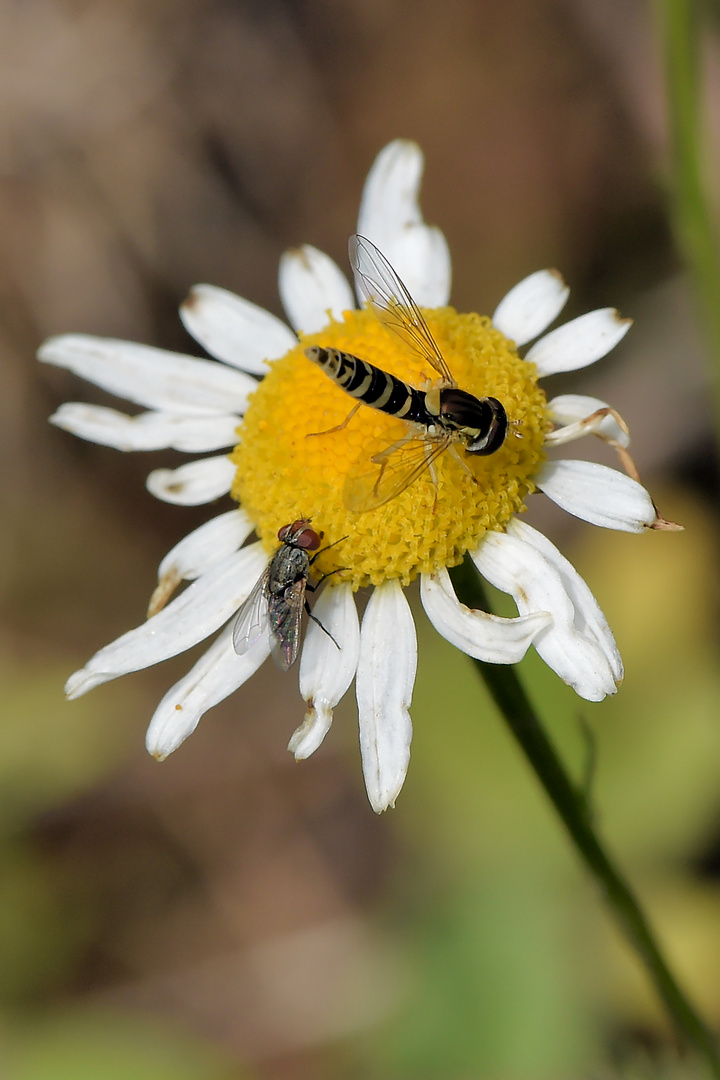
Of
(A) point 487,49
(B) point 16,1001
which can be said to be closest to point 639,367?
(A) point 487,49

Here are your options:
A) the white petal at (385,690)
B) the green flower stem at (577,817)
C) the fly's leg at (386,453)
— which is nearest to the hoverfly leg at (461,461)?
the fly's leg at (386,453)

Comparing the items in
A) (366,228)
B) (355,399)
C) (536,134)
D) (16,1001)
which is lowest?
(16,1001)

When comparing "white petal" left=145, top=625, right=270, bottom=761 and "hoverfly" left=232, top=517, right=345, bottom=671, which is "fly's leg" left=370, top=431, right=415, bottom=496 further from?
"white petal" left=145, top=625, right=270, bottom=761

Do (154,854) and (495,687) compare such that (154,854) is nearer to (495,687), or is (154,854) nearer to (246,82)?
(495,687)

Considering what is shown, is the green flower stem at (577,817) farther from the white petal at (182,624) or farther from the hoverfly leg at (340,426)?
the white petal at (182,624)

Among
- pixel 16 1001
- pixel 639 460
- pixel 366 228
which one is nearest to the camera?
pixel 366 228

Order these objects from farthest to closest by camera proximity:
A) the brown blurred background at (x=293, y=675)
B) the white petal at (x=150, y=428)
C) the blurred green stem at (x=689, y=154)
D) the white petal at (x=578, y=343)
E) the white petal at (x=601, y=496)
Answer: the brown blurred background at (x=293, y=675) → the blurred green stem at (x=689, y=154) → the white petal at (x=150, y=428) → the white petal at (x=578, y=343) → the white petal at (x=601, y=496)

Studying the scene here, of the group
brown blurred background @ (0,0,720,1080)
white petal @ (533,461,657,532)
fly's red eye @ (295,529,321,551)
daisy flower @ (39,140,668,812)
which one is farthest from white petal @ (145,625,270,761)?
brown blurred background @ (0,0,720,1080)
